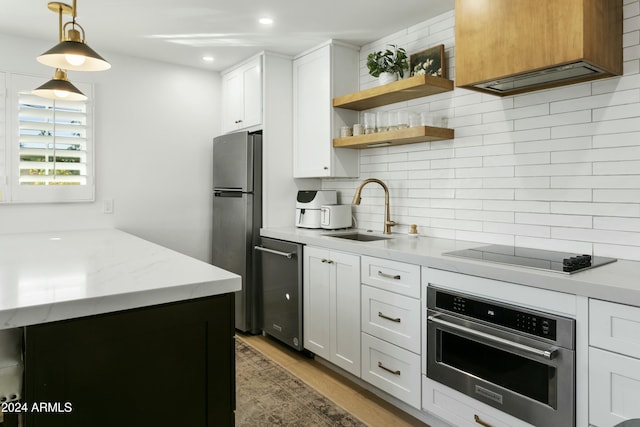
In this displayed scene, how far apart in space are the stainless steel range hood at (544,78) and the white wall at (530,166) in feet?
0.28

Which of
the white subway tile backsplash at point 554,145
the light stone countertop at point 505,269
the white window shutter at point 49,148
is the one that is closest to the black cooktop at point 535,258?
the light stone countertop at point 505,269

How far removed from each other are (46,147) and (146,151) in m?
0.76

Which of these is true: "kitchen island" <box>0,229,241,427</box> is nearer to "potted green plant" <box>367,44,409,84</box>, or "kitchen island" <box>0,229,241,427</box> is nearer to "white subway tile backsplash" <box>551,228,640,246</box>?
"white subway tile backsplash" <box>551,228,640,246</box>

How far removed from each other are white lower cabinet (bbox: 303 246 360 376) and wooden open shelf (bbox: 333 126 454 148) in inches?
32.0

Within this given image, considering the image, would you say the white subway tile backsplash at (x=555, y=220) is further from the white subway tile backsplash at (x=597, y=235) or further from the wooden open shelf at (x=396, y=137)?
the wooden open shelf at (x=396, y=137)

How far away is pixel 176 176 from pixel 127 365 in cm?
287

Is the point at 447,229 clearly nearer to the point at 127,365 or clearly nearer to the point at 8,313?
the point at 127,365

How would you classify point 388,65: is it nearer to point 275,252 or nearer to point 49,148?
point 275,252

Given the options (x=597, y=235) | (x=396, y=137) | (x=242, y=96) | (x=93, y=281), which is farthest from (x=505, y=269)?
(x=242, y=96)

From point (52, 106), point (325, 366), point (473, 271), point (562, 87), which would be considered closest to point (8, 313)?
point (473, 271)

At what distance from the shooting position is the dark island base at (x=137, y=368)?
116 centimetres

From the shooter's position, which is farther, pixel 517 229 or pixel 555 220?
pixel 517 229

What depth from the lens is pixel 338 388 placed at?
8.82ft

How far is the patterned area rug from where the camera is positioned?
90.3 inches
